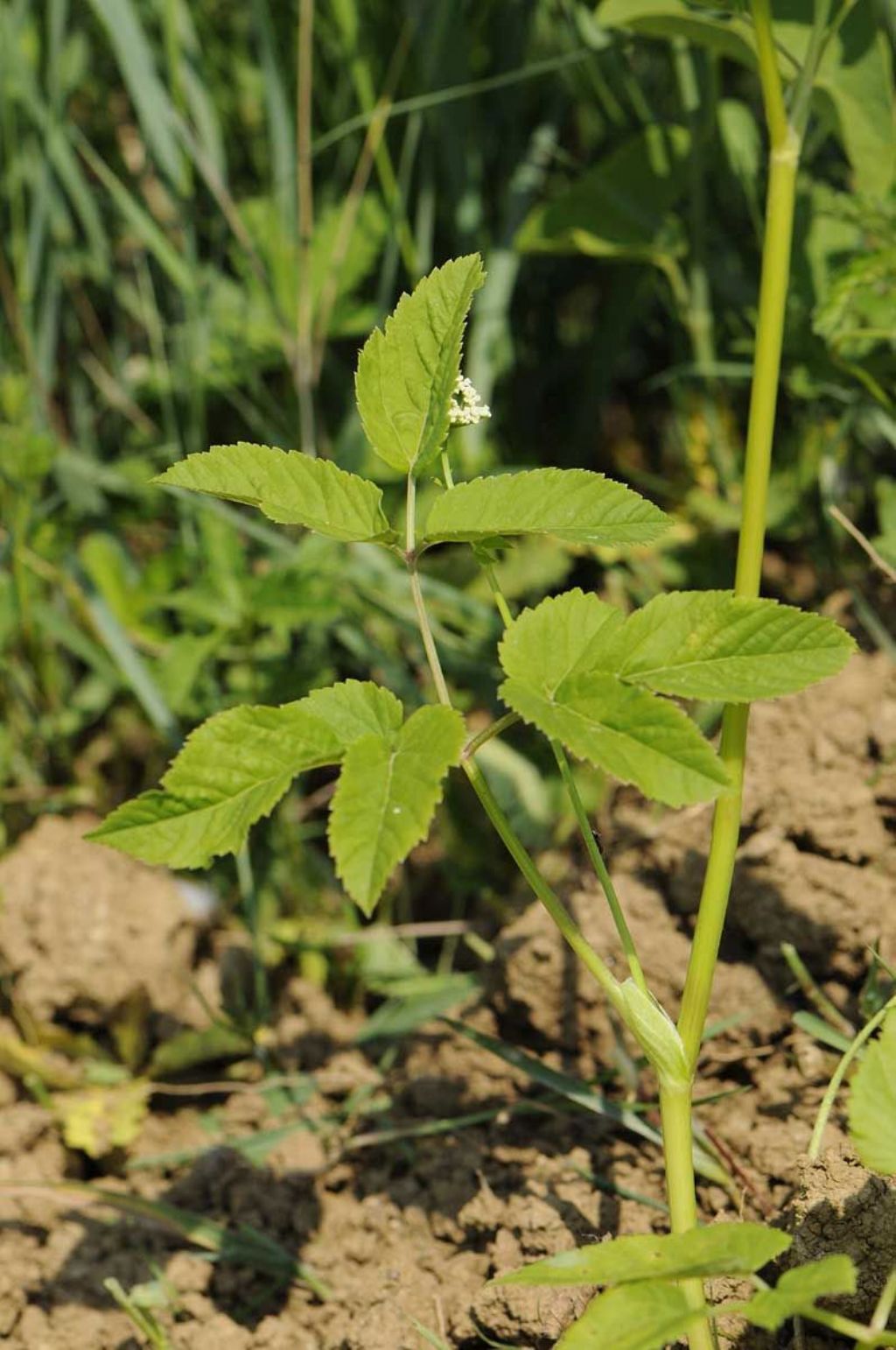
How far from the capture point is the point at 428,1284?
149cm

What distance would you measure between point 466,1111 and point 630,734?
84 cm

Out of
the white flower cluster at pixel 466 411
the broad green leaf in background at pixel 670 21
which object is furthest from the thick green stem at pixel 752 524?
the broad green leaf in background at pixel 670 21

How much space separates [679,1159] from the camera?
119cm

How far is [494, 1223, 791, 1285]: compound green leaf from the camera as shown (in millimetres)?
1007

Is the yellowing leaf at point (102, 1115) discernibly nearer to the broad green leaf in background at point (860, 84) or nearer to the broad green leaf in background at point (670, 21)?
the broad green leaf in background at point (670, 21)

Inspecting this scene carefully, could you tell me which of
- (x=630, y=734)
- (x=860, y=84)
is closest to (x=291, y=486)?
(x=630, y=734)

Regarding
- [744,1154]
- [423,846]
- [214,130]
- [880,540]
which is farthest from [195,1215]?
[214,130]

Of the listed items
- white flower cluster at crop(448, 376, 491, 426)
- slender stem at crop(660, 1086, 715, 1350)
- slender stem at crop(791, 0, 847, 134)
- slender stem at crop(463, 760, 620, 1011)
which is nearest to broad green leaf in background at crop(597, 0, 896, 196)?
slender stem at crop(791, 0, 847, 134)

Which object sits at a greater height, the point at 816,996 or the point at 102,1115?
the point at 816,996

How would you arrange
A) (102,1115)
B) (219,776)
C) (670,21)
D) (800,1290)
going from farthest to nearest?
(102,1115) < (670,21) < (219,776) < (800,1290)

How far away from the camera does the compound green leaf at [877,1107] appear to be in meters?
1.06

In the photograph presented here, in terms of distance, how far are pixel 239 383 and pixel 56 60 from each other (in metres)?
0.58

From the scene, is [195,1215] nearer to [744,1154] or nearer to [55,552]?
[744,1154]

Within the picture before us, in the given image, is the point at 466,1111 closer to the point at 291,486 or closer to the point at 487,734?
the point at 487,734
